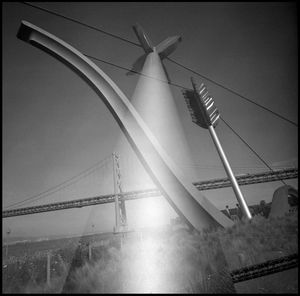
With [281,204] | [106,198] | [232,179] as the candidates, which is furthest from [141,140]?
[106,198]

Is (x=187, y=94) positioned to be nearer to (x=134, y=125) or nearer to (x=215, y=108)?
(x=215, y=108)

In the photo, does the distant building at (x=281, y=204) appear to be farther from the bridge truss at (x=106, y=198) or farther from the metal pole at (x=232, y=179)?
the bridge truss at (x=106, y=198)

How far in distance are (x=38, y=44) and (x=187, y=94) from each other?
323cm

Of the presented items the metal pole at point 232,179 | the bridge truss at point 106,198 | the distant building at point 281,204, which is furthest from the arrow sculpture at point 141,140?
the bridge truss at point 106,198

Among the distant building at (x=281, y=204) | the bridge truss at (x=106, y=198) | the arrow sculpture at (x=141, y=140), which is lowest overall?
the distant building at (x=281, y=204)

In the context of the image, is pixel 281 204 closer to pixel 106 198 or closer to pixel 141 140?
pixel 141 140

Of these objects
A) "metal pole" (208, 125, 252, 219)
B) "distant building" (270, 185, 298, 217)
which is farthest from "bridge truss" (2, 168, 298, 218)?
"metal pole" (208, 125, 252, 219)

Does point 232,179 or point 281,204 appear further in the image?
point 281,204

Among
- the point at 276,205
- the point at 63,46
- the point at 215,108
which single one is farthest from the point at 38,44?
the point at 276,205

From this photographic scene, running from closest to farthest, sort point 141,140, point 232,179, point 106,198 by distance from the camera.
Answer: point 141,140 < point 232,179 < point 106,198

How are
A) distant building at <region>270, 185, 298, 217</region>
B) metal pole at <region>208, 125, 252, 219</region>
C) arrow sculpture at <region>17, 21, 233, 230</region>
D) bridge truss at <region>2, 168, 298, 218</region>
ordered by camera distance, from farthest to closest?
1. bridge truss at <region>2, 168, 298, 218</region>
2. distant building at <region>270, 185, 298, 217</region>
3. metal pole at <region>208, 125, 252, 219</region>
4. arrow sculpture at <region>17, 21, 233, 230</region>

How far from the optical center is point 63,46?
3.53 meters

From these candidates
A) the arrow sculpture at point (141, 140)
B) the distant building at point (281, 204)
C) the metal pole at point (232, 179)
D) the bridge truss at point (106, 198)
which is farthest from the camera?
the bridge truss at point (106, 198)

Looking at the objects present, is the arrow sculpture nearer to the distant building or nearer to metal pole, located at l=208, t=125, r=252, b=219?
metal pole, located at l=208, t=125, r=252, b=219
